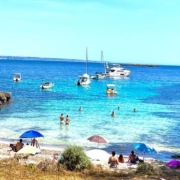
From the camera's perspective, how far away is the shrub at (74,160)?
56.0 feet

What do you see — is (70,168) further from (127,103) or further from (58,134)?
(127,103)

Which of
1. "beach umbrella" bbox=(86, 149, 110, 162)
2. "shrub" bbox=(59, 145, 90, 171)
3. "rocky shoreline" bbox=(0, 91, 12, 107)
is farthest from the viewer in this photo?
"rocky shoreline" bbox=(0, 91, 12, 107)

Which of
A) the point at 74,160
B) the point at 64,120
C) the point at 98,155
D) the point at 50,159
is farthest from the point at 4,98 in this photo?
the point at 74,160

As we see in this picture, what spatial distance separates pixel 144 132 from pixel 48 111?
16.0m

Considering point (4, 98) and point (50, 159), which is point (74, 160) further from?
point (4, 98)

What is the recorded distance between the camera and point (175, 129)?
38469 millimetres

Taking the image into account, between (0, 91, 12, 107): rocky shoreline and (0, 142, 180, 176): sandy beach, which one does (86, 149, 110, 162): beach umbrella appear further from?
(0, 91, 12, 107): rocky shoreline

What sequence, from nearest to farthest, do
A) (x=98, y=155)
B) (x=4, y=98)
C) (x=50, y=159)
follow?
1. (x=50, y=159)
2. (x=98, y=155)
3. (x=4, y=98)

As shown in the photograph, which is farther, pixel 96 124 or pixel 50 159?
pixel 96 124

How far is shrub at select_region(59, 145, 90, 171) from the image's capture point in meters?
17.1

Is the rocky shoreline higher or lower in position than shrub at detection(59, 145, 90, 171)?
lower

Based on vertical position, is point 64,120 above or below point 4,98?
below

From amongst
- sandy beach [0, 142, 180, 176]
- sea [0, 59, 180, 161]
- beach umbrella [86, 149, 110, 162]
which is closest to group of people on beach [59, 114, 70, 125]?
sea [0, 59, 180, 161]

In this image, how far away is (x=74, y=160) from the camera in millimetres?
17094
